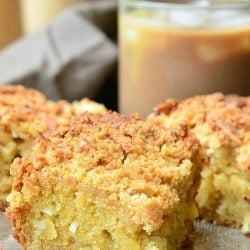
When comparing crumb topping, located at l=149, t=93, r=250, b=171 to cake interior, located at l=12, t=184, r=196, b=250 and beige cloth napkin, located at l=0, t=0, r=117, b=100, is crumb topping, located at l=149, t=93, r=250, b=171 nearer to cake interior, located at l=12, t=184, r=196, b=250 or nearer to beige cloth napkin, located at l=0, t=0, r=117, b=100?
cake interior, located at l=12, t=184, r=196, b=250

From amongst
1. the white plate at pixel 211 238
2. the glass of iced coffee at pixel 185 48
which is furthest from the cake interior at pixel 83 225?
the glass of iced coffee at pixel 185 48

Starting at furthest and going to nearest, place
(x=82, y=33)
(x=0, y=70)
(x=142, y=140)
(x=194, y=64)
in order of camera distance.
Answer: (x=82, y=33)
(x=0, y=70)
(x=194, y=64)
(x=142, y=140)

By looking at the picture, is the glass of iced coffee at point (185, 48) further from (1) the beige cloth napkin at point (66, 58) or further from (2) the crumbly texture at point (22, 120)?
(2) the crumbly texture at point (22, 120)

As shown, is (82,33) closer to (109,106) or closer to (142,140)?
(109,106)

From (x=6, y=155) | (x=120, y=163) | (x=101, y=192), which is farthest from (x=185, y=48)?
(x=101, y=192)

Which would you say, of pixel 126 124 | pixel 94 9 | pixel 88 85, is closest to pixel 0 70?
pixel 88 85
